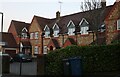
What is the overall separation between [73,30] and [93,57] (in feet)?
88.9

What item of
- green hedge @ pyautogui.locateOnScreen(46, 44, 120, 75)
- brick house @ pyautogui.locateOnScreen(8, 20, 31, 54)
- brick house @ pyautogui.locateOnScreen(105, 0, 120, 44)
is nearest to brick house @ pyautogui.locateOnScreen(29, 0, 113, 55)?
brick house @ pyautogui.locateOnScreen(8, 20, 31, 54)

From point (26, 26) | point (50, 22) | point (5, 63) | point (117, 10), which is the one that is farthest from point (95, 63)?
point (26, 26)

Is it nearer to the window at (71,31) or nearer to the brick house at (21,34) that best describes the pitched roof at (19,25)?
the brick house at (21,34)

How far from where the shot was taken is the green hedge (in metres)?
19.4

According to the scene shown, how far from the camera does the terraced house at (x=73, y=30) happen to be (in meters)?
35.4

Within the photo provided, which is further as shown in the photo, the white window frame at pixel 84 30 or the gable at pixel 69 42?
the gable at pixel 69 42

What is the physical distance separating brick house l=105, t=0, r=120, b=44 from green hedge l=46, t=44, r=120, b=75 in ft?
47.9

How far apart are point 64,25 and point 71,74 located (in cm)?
3374

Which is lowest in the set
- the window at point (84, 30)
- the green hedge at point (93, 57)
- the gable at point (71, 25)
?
the green hedge at point (93, 57)

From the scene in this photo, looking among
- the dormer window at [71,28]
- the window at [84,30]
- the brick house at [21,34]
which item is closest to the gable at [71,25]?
the dormer window at [71,28]

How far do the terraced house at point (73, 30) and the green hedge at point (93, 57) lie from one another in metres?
14.3

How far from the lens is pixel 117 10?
111 feet

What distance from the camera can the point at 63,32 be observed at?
48.5 m

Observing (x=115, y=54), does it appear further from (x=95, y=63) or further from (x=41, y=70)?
(x=41, y=70)
